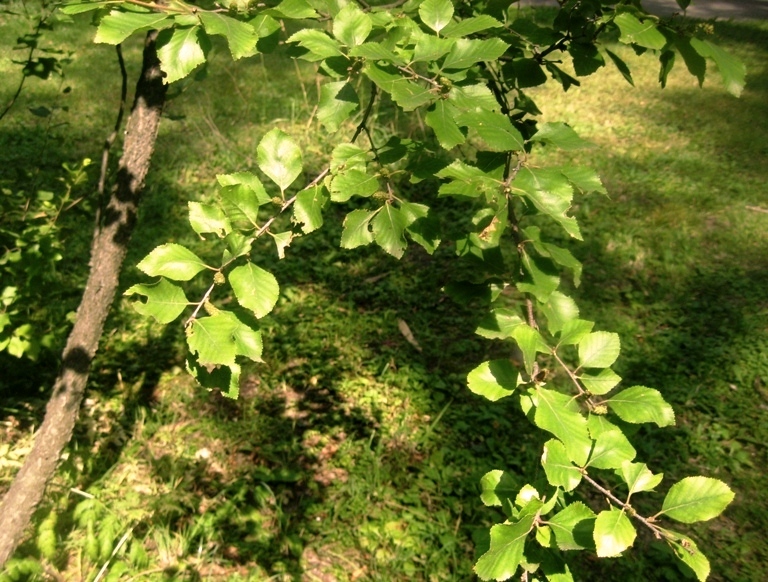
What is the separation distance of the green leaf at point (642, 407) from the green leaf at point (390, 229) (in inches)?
17.5

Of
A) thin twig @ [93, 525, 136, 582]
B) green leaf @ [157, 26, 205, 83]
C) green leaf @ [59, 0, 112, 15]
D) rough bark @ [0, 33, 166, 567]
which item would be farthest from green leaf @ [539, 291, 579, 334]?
thin twig @ [93, 525, 136, 582]

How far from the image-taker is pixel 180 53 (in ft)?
3.56

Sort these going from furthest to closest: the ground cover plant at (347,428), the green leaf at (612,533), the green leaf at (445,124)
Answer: the ground cover plant at (347,428), the green leaf at (445,124), the green leaf at (612,533)

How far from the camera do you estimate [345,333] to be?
3861 millimetres

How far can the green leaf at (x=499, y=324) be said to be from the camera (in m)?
1.17

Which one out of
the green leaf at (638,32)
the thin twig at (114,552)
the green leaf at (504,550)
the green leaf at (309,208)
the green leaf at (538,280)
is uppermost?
the green leaf at (638,32)

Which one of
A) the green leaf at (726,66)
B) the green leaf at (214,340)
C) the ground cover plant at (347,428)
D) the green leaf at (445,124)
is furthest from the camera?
the ground cover plant at (347,428)

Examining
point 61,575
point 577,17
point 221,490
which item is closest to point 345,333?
point 221,490

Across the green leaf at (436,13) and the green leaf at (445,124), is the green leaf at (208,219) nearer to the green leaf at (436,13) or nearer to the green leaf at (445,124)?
the green leaf at (445,124)

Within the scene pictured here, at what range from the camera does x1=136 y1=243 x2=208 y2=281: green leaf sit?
1060 mm

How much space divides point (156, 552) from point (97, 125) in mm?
4168

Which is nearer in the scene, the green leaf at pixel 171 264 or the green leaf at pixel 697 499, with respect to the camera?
the green leaf at pixel 697 499

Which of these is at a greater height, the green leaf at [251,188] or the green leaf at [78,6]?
the green leaf at [78,6]

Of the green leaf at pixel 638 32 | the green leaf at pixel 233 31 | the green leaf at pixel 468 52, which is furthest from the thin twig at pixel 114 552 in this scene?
the green leaf at pixel 638 32
